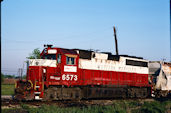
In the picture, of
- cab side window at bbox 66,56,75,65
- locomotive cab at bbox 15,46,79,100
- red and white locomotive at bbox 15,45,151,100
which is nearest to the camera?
locomotive cab at bbox 15,46,79,100

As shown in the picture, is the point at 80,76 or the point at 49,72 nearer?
the point at 49,72

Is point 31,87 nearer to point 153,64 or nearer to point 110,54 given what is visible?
point 110,54

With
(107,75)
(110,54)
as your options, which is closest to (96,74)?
(107,75)

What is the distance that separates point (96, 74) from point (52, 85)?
4.48 m

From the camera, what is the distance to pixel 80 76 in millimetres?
17875

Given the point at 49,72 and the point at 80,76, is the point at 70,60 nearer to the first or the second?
the point at 80,76

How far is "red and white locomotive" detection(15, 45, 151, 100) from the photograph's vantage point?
52.0 feet

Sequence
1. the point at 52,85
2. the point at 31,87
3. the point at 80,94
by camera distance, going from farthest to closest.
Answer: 1. the point at 80,94
2. the point at 52,85
3. the point at 31,87

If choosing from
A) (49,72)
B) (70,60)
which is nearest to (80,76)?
(70,60)

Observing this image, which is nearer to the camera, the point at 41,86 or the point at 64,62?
the point at 41,86

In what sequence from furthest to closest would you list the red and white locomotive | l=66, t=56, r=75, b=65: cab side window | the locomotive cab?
l=66, t=56, r=75, b=65: cab side window < the red and white locomotive < the locomotive cab

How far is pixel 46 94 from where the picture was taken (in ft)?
51.4

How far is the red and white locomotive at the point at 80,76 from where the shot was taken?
52.0 ft

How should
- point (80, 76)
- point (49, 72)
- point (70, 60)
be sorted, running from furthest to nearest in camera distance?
point (80, 76)
point (70, 60)
point (49, 72)
